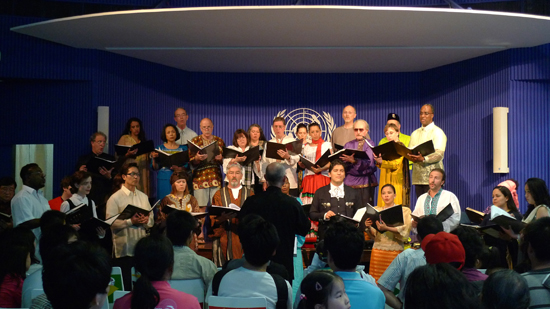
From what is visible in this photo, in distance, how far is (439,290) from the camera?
1914mm

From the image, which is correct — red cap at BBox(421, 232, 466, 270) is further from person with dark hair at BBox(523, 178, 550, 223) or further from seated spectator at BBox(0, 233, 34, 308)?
person with dark hair at BBox(523, 178, 550, 223)

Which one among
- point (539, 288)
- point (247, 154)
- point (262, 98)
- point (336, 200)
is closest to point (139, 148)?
point (247, 154)

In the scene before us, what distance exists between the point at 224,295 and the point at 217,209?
268 cm

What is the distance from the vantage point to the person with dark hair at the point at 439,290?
1.91 m

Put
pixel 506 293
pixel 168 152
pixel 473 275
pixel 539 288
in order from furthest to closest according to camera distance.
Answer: pixel 168 152
pixel 473 275
pixel 539 288
pixel 506 293

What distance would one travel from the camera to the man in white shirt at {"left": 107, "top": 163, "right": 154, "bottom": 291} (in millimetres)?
5488

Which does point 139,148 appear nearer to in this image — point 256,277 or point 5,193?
point 5,193

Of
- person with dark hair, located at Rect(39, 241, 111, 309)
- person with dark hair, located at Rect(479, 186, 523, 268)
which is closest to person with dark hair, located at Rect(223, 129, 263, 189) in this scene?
person with dark hair, located at Rect(479, 186, 523, 268)

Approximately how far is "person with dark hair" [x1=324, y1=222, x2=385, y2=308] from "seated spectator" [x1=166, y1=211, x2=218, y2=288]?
844 mm

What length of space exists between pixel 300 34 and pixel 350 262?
457cm

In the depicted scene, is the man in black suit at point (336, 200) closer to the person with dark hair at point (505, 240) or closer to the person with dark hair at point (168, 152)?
the person with dark hair at point (505, 240)

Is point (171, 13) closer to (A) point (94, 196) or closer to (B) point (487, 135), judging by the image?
(A) point (94, 196)

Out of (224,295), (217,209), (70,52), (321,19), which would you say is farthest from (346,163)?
(224,295)

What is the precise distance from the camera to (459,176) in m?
8.73
